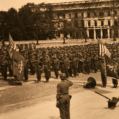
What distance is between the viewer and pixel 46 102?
27078mm

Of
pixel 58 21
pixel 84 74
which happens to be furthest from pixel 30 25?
pixel 84 74

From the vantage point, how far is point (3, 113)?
25.1m

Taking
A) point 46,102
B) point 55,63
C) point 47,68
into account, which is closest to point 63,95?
point 46,102

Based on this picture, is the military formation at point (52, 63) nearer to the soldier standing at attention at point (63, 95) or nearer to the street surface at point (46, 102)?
the street surface at point (46, 102)

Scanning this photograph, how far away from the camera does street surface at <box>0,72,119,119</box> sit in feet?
78.2

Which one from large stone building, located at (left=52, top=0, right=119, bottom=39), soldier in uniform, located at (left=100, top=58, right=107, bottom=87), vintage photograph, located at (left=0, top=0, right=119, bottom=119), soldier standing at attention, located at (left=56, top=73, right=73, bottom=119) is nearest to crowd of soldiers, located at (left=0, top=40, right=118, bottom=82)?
vintage photograph, located at (left=0, top=0, right=119, bottom=119)

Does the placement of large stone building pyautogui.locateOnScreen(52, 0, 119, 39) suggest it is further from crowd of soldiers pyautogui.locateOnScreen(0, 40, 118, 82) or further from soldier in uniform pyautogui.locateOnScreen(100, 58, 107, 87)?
soldier in uniform pyautogui.locateOnScreen(100, 58, 107, 87)

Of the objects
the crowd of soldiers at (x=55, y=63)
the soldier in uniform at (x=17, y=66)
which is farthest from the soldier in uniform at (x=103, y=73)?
the soldier in uniform at (x=17, y=66)

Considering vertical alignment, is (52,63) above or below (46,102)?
above

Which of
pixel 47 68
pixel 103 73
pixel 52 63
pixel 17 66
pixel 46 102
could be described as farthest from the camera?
pixel 52 63

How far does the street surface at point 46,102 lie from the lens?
23828mm

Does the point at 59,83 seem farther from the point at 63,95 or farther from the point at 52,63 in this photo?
the point at 52,63

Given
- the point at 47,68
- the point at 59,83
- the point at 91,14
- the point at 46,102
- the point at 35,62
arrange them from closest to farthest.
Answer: the point at 59,83 → the point at 46,102 → the point at 47,68 → the point at 35,62 → the point at 91,14

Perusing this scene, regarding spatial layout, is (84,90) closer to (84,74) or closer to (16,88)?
(16,88)
